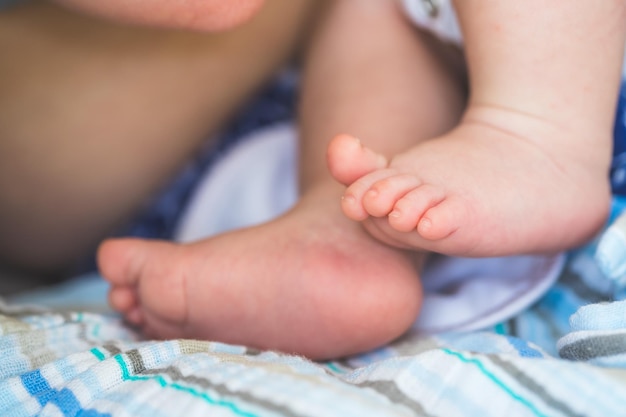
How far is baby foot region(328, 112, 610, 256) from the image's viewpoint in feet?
1.68

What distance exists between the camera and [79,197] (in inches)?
35.0

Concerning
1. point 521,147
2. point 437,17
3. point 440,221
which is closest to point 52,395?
point 440,221

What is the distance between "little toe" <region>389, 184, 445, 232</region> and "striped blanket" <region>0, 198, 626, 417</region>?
89 mm

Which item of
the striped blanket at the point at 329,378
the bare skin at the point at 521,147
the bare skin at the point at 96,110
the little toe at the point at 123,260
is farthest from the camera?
the bare skin at the point at 96,110

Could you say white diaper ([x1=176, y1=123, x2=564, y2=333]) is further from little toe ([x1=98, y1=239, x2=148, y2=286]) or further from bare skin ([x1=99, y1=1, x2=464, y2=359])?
little toe ([x1=98, y1=239, x2=148, y2=286])

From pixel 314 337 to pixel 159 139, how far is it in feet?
1.41

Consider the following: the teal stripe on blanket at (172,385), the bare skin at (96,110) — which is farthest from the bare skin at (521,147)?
the bare skin at (96,110)

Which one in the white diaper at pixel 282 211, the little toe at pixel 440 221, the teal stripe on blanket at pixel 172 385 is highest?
the little toe at pixel 440 221

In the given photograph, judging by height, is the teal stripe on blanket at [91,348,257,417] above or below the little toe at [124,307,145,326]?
above

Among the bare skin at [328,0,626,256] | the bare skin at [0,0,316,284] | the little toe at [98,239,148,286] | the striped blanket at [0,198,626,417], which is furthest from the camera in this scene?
the bare skin at [0,0,316,284]

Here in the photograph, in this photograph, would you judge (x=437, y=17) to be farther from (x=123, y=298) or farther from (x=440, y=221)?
(x=123, y=298)

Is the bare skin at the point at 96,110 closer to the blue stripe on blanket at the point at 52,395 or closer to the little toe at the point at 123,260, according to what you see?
the little toe at the point at 123,260

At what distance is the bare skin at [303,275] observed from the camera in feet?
1.88

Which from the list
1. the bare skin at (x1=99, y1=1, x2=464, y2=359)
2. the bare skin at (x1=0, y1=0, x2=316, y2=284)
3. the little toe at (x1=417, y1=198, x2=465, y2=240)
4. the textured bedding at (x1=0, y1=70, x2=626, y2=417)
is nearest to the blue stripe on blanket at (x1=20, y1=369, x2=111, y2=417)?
the textured bedding at (x1=0, y1=70, x2=626, y2=417)
